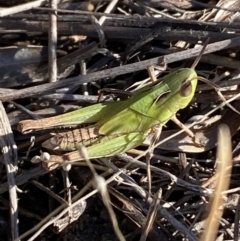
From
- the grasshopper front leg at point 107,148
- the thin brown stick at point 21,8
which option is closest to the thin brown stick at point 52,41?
the thin brown stick at point 21,8

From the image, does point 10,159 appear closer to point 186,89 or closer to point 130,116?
point 130,116

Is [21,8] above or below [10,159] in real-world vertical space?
above

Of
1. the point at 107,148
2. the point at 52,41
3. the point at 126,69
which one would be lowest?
the point at 107,148

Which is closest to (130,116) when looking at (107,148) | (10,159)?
(107,148)

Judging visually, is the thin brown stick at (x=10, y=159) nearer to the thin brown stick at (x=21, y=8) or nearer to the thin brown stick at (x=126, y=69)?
the thin brown stick at (x=126, y=69)

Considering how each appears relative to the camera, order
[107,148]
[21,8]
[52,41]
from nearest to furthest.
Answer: [107,148] < [21,8] < [52,41]

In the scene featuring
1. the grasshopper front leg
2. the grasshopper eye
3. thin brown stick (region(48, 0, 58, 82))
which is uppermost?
thin brown stick (region(48, 0, 58, 82))

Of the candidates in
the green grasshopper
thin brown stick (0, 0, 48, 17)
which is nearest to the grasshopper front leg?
the green grasshopper

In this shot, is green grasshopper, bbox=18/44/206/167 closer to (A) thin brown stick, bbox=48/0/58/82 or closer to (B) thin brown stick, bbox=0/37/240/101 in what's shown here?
(B) thin brown stick, bbox=0/37/240/101

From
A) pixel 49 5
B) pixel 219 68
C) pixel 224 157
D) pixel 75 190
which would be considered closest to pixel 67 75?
pixel 49 5

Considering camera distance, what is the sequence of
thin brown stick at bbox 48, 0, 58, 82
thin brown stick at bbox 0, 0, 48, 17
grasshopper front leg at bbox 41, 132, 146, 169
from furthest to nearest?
thin brown stick at bbox 48, 0, 58, 82 < thin brown stick at bbox 0, 0, 48, 17 < grasshopper front leg at bbox 41, 132, 146, 169
